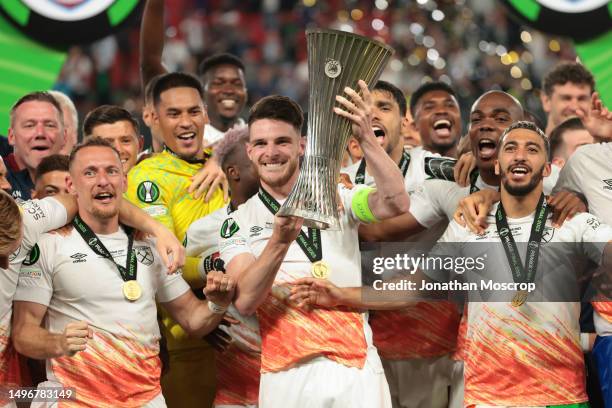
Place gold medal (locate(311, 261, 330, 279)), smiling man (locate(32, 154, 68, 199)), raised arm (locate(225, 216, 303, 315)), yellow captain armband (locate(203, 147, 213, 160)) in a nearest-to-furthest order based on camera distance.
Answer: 1. raised arm (locate(225, 216, 303, 315))
2. gold medal (locate(311, 261, 330, 279))
3. smiling man (locate(32, 154, 68, 199))
4. yellow captain armband (locate(203, 147, 213, 160))

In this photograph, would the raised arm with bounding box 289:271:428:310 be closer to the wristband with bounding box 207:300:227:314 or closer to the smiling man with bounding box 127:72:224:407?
the wristband with bounding box 207:300:227:314

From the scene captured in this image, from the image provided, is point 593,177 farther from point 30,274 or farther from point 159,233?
point 30,274

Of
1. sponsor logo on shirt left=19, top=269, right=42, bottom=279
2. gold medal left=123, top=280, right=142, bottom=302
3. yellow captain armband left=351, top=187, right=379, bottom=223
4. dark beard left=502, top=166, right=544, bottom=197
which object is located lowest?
gold medal left=123, top=280, right=142, bottom=302

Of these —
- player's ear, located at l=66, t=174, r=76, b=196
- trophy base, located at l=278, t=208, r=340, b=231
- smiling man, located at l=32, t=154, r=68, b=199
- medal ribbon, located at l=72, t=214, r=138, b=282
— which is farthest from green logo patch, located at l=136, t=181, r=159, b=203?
trophy base, located at l=278, t=208, r=340, b=231

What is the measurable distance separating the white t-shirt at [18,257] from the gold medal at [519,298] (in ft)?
6.69

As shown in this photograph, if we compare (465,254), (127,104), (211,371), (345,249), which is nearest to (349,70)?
(345,249)

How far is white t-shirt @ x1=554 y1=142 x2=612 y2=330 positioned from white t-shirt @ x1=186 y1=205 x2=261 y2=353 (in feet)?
5.34

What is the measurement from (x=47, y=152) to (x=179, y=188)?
807 mm

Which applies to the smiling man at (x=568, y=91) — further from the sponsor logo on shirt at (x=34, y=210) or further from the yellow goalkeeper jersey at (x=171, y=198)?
the sponsor logo on shirt at (x=34, y=210)

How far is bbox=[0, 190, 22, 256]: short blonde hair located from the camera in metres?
4.34

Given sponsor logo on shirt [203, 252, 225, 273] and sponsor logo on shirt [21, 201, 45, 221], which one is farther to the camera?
sponsor logo on shirt [203, 252, 225, 273]

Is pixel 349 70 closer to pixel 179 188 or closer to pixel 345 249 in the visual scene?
pixel 345 249

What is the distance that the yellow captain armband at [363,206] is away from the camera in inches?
173

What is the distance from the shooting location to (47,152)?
5715 millimetres
